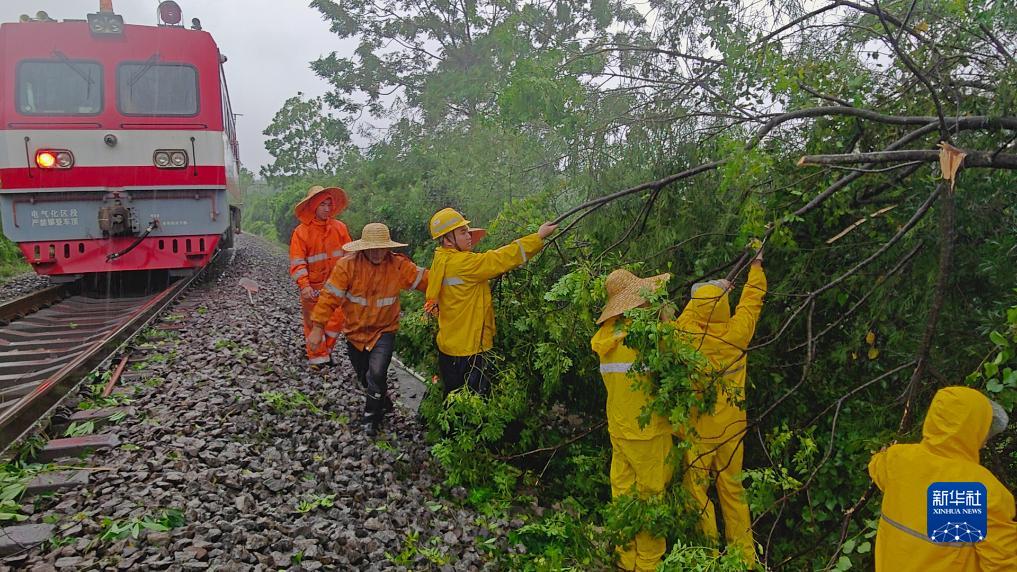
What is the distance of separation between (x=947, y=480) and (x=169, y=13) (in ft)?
35.1

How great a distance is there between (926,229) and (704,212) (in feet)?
5.10

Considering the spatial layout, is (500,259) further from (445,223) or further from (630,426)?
(630,426)

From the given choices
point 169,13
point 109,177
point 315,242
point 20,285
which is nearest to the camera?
point 315,242

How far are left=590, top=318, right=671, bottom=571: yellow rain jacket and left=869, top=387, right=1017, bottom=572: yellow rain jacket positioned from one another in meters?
1.41

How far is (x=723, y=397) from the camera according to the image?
4.27 metres

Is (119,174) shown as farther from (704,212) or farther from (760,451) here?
(760,451)

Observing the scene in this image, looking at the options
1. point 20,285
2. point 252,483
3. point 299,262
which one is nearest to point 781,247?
point 252,483

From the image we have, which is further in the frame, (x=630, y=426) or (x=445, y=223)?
(x=445, y=223)

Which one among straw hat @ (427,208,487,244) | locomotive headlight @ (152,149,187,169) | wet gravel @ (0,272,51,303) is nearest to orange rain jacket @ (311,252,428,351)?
straw hat @ (427,208,487,244)

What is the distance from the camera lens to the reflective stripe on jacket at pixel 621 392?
4016mm

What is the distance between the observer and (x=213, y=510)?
3623mm

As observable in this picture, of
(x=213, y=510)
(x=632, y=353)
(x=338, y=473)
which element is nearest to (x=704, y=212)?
(x=632, y=353)

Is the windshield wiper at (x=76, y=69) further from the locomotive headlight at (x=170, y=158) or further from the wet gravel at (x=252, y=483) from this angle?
the wet gravel at (x=252, y=483)

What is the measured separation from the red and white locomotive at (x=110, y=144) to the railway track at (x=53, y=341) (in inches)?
21.1
